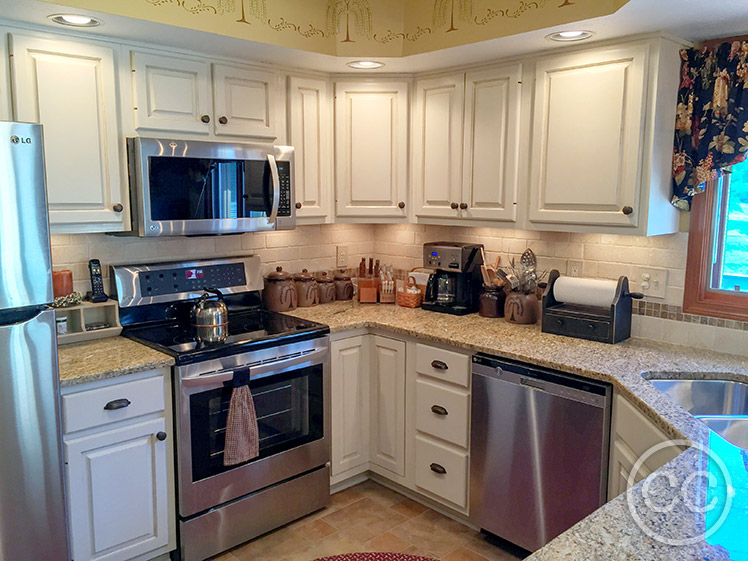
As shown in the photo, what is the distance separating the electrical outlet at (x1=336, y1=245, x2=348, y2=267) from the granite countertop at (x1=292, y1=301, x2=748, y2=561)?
682mm

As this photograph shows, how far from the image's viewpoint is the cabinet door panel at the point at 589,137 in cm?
260

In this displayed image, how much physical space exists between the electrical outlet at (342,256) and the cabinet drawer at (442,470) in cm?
128

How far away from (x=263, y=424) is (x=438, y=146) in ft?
5.60

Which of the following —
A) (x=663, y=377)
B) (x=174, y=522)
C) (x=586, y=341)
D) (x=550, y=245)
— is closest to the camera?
(x=663, y=377)

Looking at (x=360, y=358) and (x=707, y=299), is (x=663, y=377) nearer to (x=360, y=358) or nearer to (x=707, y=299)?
(x=707, y=299)

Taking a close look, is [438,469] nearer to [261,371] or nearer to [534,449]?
[534,449]

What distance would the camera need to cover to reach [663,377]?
2.39 meters

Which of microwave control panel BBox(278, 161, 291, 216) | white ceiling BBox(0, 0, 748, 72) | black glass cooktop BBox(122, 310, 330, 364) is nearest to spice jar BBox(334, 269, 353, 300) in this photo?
black glass cooktop BBox(122, 310, 330, 364)

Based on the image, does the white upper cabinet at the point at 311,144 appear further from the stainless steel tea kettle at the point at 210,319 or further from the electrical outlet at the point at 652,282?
the electrical outlet at the point at 652,282

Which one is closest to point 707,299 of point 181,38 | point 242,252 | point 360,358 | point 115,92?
point 360,358

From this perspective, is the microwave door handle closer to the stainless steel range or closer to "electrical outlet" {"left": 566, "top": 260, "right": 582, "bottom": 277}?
the stainless steel range

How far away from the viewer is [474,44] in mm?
2777

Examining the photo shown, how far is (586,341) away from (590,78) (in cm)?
117

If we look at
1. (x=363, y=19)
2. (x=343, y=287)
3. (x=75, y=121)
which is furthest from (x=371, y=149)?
(x=75, y=121)
